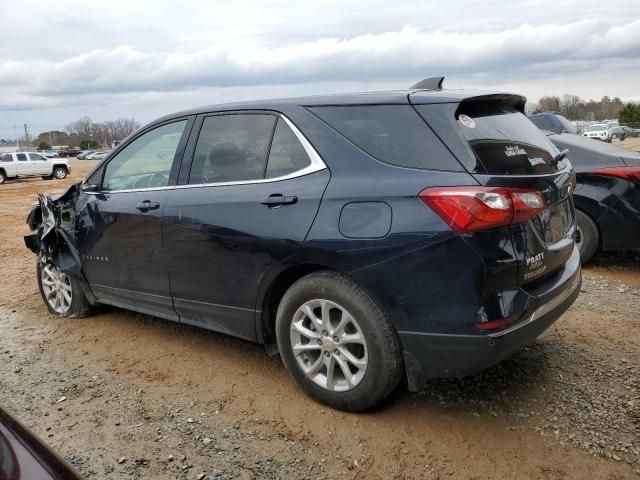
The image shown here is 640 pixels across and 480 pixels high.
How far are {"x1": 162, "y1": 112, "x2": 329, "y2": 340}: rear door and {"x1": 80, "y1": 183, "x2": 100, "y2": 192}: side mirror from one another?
109 centimetres

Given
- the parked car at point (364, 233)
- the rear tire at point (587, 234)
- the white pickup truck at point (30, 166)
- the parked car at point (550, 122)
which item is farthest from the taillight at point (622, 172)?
the white pickup truck at point (30, 166)

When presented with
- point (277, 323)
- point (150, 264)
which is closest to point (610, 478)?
point (277, 323)

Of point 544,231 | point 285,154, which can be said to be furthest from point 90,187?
point 544,231

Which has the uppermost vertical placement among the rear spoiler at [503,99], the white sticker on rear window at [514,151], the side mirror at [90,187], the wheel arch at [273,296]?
the rear spoiler at [503,99]

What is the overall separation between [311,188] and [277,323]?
2.70ft

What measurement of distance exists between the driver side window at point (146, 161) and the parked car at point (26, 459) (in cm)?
245

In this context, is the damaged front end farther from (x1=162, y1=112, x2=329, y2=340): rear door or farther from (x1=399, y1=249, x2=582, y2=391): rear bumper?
(x1=399, y1=249, x2=582, y2=391): rear bumper

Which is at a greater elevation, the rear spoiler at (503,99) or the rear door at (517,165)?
the rear spoiler at (503,99)

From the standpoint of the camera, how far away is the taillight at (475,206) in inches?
104

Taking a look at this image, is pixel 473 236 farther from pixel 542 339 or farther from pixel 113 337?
pixel 113 337

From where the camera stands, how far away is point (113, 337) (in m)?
4.51

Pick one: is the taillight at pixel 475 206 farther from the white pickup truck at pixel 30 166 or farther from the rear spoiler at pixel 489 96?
the white pickup truck at pixel 30 166

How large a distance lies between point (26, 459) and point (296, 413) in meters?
1.83

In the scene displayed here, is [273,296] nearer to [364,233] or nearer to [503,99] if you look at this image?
[364,233]
